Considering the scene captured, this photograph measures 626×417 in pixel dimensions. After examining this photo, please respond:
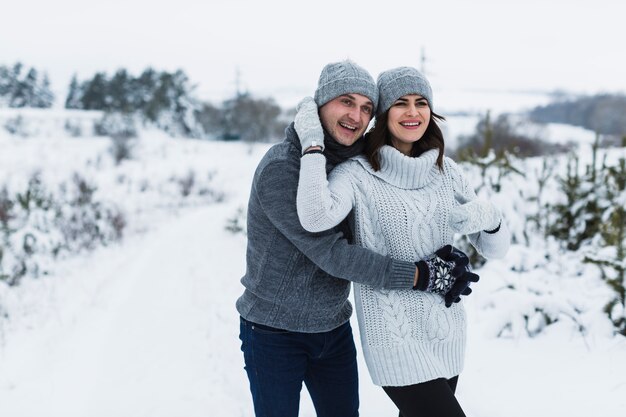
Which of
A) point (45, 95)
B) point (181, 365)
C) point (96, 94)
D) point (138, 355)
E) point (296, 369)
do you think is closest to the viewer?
point (296, 369)

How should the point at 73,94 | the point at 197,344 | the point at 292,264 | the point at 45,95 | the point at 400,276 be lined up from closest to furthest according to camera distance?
the point at 400,276 → the point at 292,264 → the point at 197,344 → the point at 45,95 → the point at 73,94

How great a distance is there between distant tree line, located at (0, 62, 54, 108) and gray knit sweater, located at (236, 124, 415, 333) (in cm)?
5186

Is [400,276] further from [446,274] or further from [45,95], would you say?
[45,95]

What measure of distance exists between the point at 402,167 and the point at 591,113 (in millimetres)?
85011

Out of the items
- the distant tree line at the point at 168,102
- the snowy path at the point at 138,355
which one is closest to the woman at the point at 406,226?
the snowy path at the point at 138,355

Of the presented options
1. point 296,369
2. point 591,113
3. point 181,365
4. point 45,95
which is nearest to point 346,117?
point 296,369

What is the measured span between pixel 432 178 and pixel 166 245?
24.2ft

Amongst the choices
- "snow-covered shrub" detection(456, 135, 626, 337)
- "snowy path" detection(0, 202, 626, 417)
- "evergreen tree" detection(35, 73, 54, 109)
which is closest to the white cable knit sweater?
"snowy path" detection(0, 202, 626, 417)

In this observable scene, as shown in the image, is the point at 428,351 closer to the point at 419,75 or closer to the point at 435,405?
the point at 435,405

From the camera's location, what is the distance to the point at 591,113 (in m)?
75.0

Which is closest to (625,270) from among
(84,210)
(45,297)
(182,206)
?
(45,297)

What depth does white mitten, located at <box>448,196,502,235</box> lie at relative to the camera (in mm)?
1942

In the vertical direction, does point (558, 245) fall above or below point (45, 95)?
below

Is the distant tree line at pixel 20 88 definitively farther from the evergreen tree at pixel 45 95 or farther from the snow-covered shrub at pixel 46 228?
the snow-covered shrub at pixel 46 228
